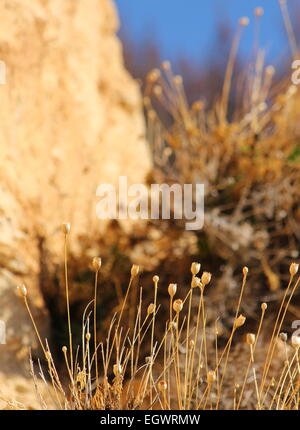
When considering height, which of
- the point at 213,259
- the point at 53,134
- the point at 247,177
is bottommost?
the point at 213,259

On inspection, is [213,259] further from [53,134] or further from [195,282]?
[195,282]

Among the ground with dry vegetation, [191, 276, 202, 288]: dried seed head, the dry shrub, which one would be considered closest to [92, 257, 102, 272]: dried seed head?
[191, 276, 202, 288]: dried seed head

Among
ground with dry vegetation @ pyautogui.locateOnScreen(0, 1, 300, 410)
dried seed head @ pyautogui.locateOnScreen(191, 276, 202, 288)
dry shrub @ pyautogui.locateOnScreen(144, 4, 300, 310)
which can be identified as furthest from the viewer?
dry shrub @ pyautogui.locateOnScreen(144, 4, 300, 310)

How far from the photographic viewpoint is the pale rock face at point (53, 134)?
70.1 inches

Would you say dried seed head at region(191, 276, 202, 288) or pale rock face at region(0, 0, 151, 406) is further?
pale rock face at region(0, 0, 151, 406)

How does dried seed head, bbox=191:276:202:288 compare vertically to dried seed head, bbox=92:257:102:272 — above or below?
below

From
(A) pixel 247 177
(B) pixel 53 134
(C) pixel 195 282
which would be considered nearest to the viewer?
(C) pixel 195 282

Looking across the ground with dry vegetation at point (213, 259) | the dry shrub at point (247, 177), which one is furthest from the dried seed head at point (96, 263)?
the dry shrub at point (247, 177)

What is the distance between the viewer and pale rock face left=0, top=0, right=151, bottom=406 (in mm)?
1780

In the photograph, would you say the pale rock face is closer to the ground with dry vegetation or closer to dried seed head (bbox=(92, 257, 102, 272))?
the ground with dry vegetation

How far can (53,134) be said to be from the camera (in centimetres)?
203

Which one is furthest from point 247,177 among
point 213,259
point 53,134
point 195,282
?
point 195,282

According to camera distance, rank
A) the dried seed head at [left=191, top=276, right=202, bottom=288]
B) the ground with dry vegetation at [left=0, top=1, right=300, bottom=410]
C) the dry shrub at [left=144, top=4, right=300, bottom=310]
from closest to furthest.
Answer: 1. the dried seed head at [left=191, top=276, right=202, bottom=288]
2. the ground with dry vegetation at [left=0, top=1, right=300, bottom=410]
3. the dry shrub at [left=144, top=4, right=300, bottom=310]

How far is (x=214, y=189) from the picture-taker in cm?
221
